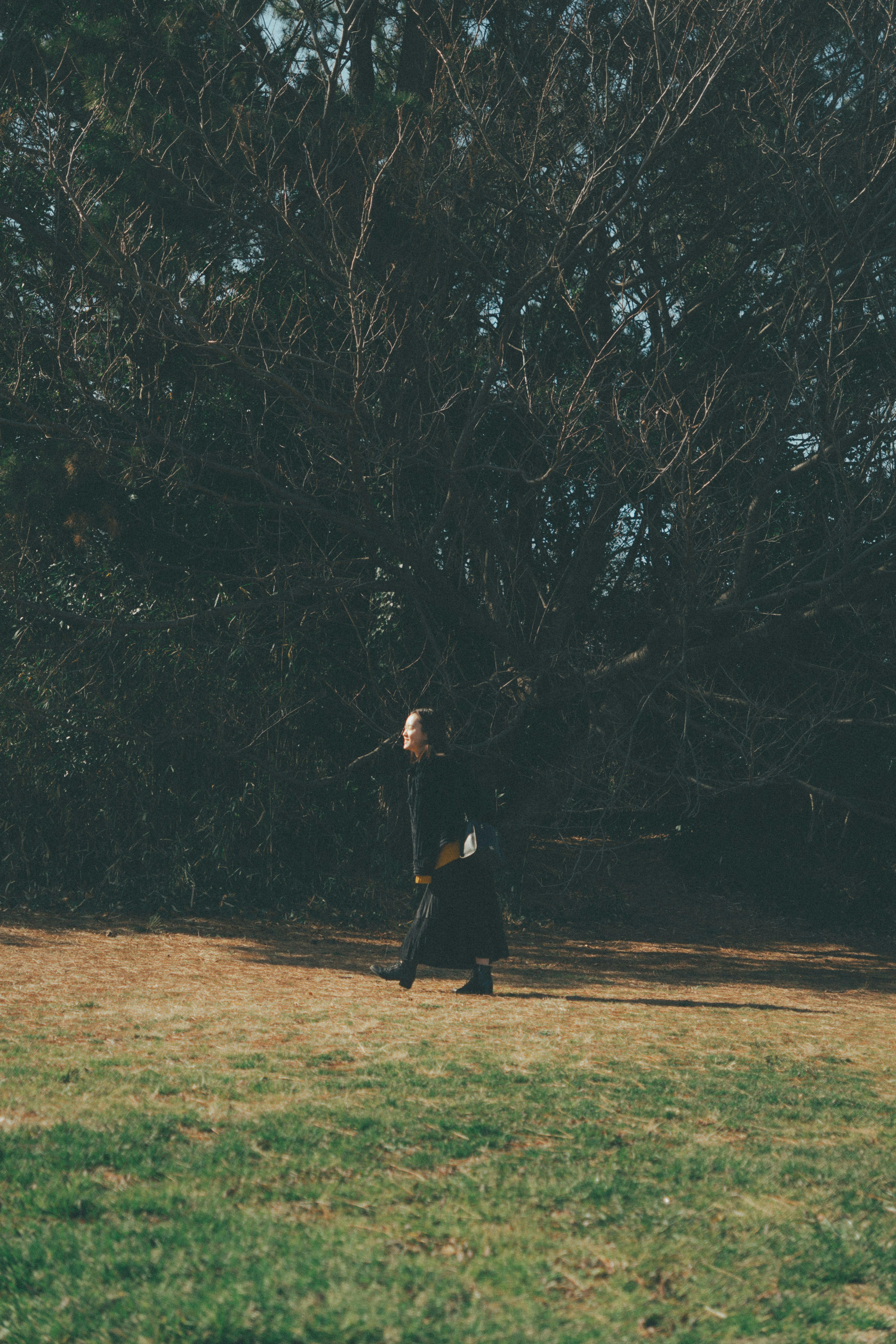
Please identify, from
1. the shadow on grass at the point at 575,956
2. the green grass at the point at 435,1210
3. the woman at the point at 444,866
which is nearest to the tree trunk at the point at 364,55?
the woman at the point at 444,866

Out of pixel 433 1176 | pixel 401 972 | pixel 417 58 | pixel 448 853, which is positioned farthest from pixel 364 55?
pixel 433 1176

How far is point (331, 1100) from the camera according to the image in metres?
4.44

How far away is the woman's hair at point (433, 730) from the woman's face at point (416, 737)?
Answer: 0.05 ft

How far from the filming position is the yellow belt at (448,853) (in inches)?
298

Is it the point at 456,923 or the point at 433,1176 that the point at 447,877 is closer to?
the point at 456,923

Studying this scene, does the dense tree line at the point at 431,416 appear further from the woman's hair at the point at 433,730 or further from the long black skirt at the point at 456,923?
the long black skirt at the point at 456,923

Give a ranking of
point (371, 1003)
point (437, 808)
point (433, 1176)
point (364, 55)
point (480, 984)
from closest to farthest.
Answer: point (433, 1176)
point (371, 1003)
point (437, 808)
point (480, 984)
point (364, 55)

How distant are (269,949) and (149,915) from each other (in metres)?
1.94

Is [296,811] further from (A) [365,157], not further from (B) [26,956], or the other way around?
(A) [365,157]

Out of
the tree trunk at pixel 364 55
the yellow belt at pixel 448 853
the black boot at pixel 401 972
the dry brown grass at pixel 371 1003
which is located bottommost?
the dry brown grass at pixel 371 1003

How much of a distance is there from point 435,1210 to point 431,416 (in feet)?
27.8

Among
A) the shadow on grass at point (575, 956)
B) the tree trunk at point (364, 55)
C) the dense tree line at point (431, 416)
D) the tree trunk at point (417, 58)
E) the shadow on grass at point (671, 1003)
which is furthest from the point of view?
the tree trunk at point (417, 58)

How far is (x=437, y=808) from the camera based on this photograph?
24.8 feet

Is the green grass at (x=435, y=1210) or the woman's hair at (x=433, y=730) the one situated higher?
the woman's hair at (x=433, y=730)
